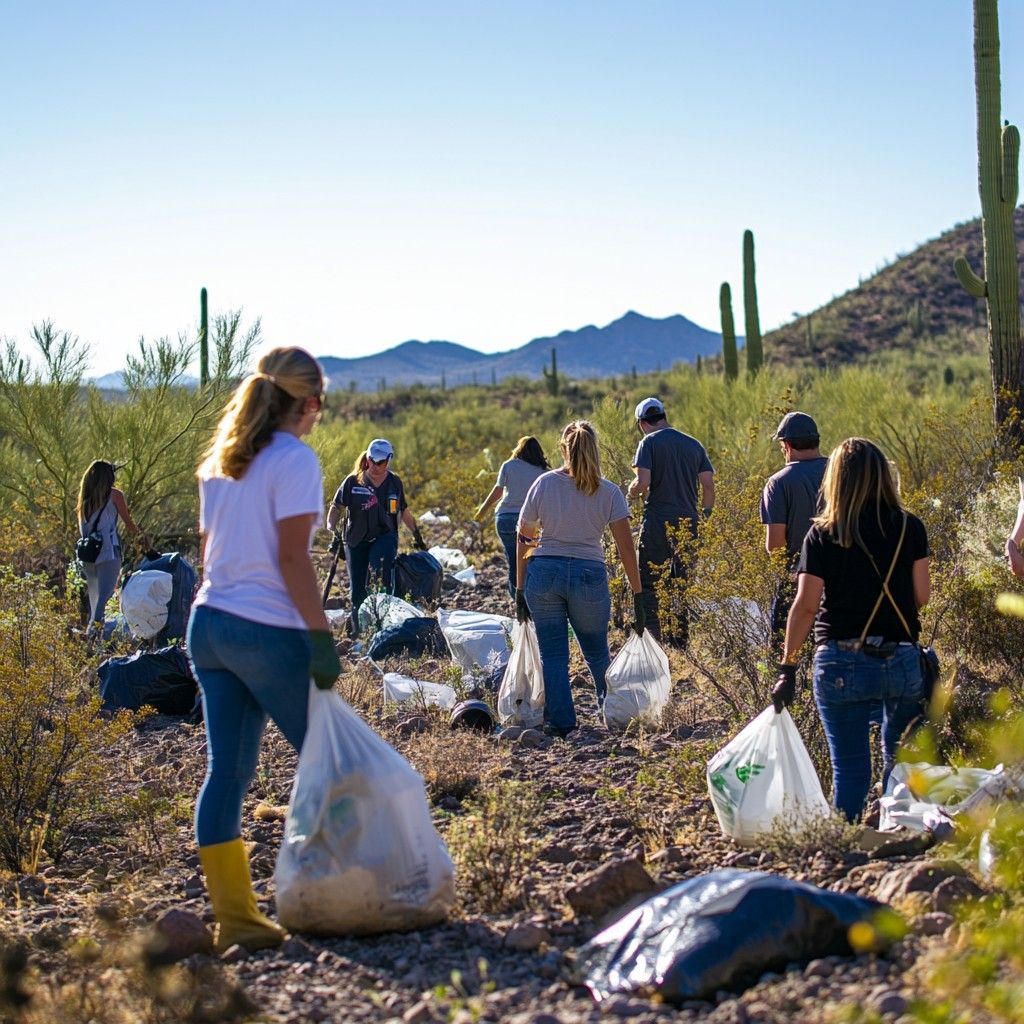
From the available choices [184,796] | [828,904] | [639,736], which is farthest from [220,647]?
[639,736]

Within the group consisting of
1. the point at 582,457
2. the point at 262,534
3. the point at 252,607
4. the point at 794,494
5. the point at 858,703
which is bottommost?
the point at 858,703

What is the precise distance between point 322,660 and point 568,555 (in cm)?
309

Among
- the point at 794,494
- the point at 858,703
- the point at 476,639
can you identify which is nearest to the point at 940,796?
the point at 858,703

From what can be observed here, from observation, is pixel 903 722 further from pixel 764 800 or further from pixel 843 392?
pixel 843 392

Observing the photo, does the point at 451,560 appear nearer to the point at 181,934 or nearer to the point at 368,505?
the point at 368,505

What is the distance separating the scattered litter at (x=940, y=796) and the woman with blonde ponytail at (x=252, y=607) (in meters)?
1.92

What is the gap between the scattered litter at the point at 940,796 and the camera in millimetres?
4363

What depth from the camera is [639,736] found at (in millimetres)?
6836

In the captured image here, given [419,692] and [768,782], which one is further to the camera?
[419,692]

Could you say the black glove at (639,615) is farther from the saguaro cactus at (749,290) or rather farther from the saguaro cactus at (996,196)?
the saguaro cactus at (749,290)

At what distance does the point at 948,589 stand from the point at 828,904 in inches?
138

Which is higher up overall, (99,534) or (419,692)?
(99,534)

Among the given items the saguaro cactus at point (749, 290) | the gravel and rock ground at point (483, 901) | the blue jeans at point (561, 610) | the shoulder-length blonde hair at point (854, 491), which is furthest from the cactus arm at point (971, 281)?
the saguaro cactus at point (749, 290)

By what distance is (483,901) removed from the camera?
4422 mm
